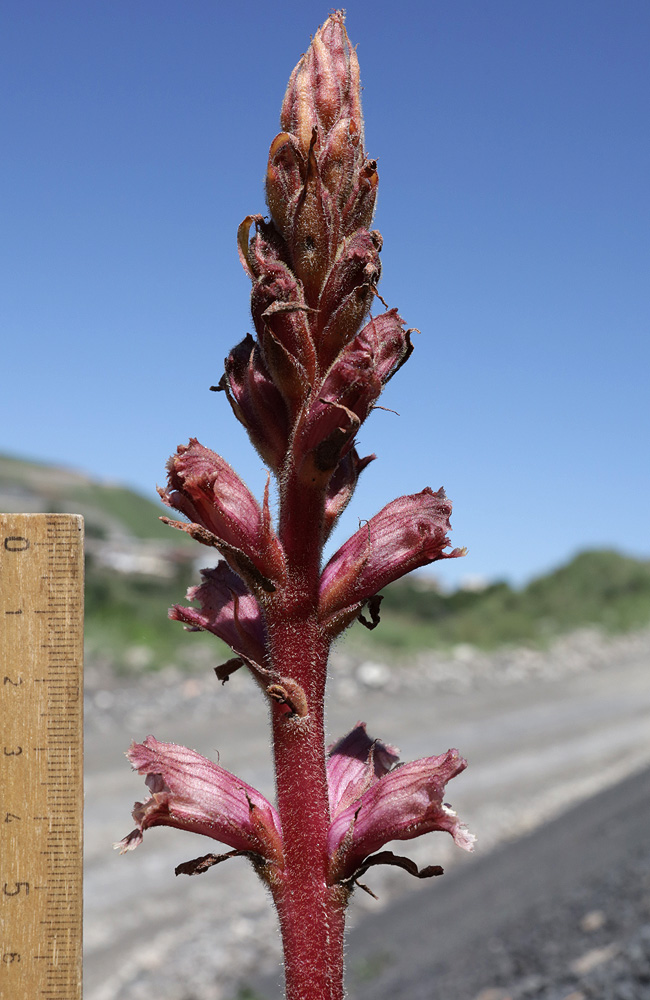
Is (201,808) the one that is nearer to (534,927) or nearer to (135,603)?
(534,927)

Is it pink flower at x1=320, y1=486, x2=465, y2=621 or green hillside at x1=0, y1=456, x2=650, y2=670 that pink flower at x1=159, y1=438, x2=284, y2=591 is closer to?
pink flower at x1=320, y1=486, x2=465, y2=621

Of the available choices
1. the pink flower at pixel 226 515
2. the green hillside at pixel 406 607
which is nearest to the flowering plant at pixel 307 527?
the pink flower at pixel 226 515

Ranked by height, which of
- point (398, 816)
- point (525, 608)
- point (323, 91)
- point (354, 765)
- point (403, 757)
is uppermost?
point (525, 608)

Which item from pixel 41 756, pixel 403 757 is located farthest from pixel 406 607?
pixel 41 756

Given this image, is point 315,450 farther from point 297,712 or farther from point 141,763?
point 141,763

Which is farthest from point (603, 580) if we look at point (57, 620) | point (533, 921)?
point (57, 620)

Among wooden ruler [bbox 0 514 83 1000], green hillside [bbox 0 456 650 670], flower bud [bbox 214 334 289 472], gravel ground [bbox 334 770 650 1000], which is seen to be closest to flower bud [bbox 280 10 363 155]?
flower bud [bbox 214 334 289 472]
